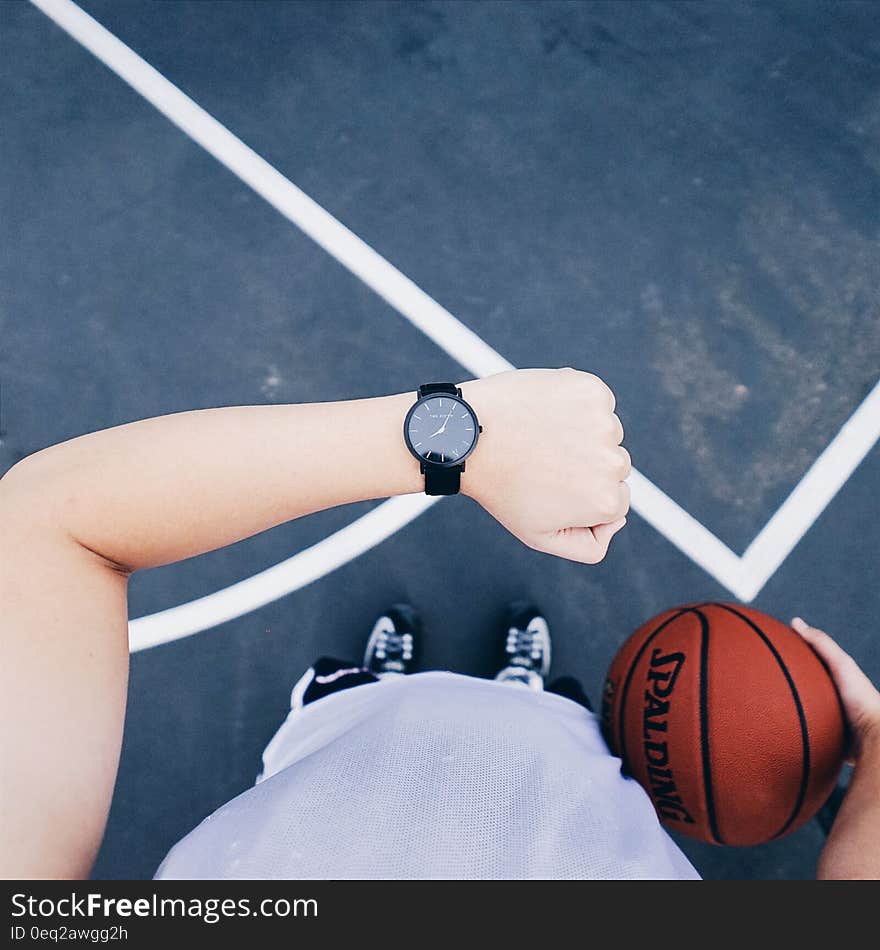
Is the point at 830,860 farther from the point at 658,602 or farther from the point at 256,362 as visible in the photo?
the point at 256,362

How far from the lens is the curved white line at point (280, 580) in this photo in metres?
3.38

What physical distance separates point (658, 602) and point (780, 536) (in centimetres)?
67

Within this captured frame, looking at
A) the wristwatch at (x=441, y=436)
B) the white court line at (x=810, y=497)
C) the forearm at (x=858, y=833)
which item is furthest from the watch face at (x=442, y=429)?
the white court line at (x=810, y=497)

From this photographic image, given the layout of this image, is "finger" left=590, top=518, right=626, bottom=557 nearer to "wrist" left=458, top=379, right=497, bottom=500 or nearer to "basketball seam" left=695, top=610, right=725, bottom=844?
"wrist" left=458, top=379, right=497, bottom=500

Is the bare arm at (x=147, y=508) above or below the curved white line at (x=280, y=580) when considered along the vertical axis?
above

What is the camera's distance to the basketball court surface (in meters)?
3.40

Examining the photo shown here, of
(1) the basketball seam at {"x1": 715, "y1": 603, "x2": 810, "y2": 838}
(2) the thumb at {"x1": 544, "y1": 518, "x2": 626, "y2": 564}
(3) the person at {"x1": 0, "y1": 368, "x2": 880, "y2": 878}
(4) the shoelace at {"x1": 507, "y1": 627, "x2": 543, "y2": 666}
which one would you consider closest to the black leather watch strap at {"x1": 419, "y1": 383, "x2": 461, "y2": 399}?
(3) the person at {"x1": 0, "y1": 368, "x2": 880, "y2": 878}

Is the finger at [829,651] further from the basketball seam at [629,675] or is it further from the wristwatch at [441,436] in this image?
the wristwatch at [441,436]

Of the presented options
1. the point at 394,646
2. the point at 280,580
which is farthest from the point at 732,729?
the point at 280,580

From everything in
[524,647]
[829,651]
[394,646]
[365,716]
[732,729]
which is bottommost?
[394,646]

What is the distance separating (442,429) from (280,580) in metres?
1.95

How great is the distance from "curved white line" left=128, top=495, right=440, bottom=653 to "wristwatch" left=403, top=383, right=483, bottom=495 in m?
1.76

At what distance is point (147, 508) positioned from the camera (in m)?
1.50

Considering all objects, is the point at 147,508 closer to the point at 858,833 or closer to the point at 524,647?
the point at 858,833
